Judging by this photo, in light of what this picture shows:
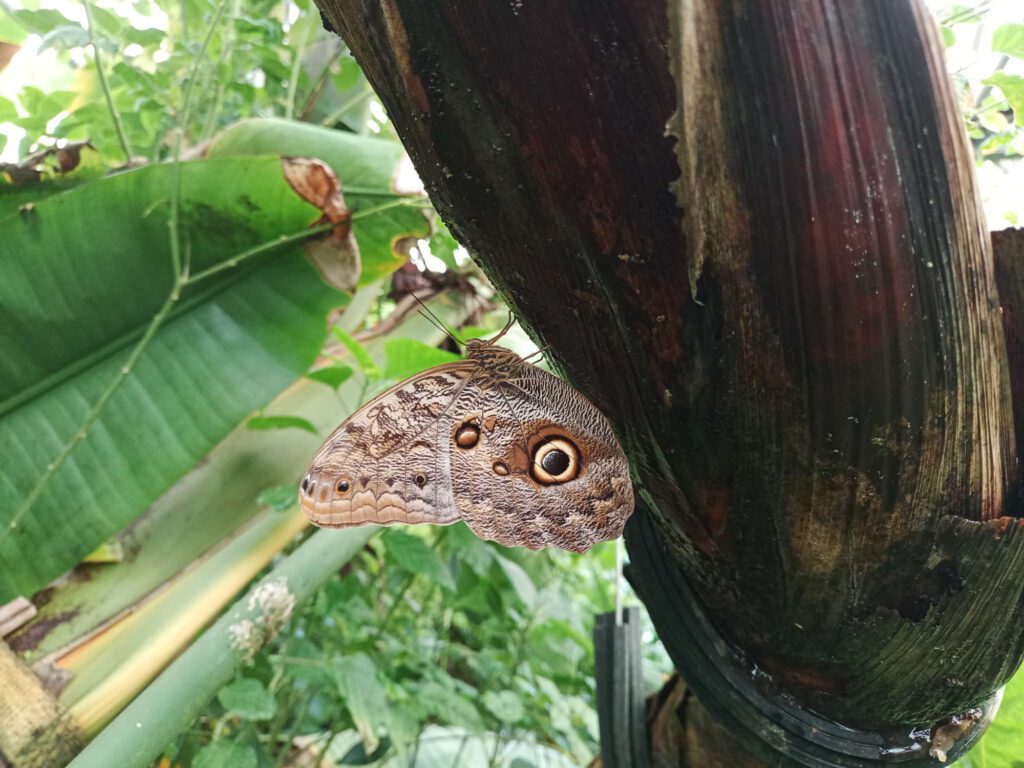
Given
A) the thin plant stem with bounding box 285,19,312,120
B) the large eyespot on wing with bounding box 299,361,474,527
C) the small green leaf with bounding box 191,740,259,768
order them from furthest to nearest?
the thin plant stem with bounding box 285,19,312,120
the small green leaf with bounding box 191,740,259,768
the large eyespot on wing with bounding box 299,361,474,527

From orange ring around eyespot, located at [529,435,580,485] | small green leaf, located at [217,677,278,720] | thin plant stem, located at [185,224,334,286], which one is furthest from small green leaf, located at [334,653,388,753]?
thin plant stem, located at [185,224,334,286]

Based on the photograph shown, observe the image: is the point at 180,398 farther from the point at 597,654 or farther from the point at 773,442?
the point at 773,442

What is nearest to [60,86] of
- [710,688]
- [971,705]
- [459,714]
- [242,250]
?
[242,250]

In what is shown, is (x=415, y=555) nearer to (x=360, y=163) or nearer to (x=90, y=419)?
(x=90, y=419)

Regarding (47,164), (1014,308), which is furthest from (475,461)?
(47,164)

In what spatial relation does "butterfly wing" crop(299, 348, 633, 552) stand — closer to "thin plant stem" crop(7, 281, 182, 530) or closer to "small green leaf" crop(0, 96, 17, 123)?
"thin plant stem" crop(7, 281, 182, 530)

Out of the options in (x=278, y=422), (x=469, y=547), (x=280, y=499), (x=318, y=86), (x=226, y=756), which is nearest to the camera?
(x=226, y=756)
